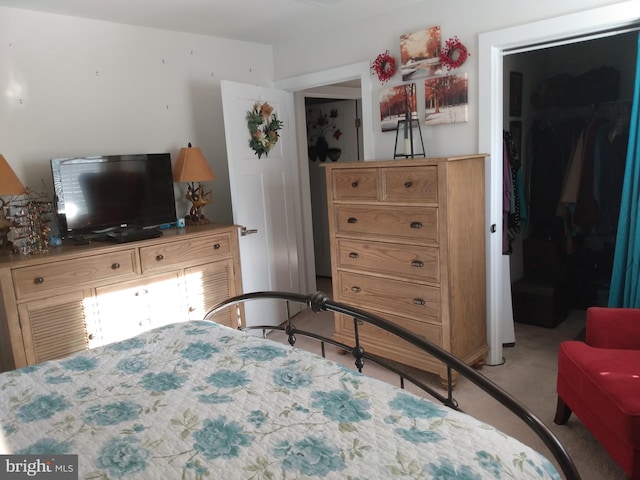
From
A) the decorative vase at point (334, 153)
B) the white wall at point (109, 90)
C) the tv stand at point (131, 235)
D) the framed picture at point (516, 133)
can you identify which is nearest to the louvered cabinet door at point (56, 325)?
the tv stand at point (131, 235)

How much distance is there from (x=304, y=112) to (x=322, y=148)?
3.20ft

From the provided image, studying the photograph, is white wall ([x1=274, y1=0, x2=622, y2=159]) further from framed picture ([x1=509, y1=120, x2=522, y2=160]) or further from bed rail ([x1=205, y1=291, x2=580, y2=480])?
bed rail ([x1=205, y1=291, x2=580, y2=480])

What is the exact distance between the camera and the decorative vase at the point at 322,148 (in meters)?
5.35

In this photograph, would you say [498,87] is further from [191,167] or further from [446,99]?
[191,167]

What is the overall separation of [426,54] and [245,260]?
78.0 inches

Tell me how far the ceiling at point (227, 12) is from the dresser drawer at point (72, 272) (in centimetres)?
149

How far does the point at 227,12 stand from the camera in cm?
318

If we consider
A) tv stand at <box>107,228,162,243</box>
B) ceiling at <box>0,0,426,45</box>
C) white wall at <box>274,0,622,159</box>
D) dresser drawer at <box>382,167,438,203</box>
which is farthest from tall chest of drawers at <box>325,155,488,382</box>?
tv stand at <box>107,228,162,243</box>

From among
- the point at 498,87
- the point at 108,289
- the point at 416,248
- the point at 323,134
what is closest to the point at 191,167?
the point at 108,289

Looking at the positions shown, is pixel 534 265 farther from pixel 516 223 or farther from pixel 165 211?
pixel 165 211

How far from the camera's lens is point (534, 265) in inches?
161

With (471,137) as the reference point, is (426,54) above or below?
above

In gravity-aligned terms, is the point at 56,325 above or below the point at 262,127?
below

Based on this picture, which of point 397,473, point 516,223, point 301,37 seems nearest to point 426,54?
point 301,37
